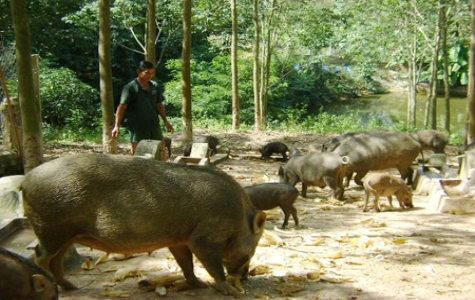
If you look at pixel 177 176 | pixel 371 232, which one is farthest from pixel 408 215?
pixel 177 176

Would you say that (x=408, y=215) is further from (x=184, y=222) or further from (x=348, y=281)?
(x=184, y=222)

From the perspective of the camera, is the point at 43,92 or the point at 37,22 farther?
the point at 37,22

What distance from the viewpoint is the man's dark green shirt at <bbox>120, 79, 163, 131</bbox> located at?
27.6 feet

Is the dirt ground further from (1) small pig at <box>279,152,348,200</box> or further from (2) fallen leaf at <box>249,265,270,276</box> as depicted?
(1) small pig at <box>279,152,348,200</box>

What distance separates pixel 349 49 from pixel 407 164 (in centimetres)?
2030

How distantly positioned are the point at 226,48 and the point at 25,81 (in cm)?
1949

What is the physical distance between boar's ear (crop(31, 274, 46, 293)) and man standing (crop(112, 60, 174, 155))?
4.39 metres

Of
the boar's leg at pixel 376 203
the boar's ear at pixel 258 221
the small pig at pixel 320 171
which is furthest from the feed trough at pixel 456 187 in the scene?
the boar's ear at pixel 258 221

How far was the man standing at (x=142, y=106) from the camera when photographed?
8375 mm

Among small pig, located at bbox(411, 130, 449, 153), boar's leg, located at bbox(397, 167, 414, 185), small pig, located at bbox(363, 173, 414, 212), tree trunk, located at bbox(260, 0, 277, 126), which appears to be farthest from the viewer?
tree trunk, located at bbox(260, 0, 277, 126)

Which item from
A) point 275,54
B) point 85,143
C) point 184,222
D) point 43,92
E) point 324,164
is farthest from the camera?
point 275,54

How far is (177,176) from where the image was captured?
5.01 meters

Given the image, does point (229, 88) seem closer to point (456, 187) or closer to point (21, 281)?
point (456, 187)

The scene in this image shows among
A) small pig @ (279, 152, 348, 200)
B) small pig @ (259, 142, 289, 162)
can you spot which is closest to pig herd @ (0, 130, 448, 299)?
small pig @ (279, 152, 348, 200)
